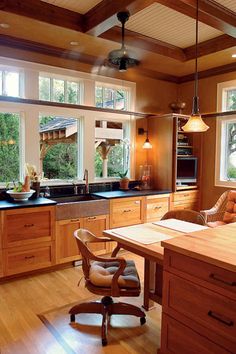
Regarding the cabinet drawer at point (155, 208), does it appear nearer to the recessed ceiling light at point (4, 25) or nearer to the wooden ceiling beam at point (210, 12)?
the wooden ceiling beam at point (210, 12)

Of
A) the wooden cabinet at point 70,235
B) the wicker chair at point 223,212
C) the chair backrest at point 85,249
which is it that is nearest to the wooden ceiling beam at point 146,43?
the wicker chair at point 223,212

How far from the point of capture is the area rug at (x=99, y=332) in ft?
7.04

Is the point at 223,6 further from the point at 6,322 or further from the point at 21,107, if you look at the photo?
the point at 6,322

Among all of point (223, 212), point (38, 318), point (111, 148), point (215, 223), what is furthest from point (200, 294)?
point (111, 148)

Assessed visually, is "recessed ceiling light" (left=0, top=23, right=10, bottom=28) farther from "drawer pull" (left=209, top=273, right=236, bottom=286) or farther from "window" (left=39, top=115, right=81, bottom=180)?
"drawer pull" (left=209, top=273, right=236, bottom=286)

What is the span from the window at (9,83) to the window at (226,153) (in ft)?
10.4

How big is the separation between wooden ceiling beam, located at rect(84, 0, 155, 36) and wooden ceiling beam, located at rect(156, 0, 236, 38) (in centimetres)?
24

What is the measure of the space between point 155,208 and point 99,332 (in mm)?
2311

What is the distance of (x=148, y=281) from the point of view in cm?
261

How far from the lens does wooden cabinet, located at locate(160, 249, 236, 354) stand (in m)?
1.51

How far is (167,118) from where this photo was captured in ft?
15.2

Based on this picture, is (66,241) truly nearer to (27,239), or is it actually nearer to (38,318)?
(27,239)

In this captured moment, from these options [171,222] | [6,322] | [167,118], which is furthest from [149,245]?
[167,118]

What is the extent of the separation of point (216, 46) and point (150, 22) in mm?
1080
